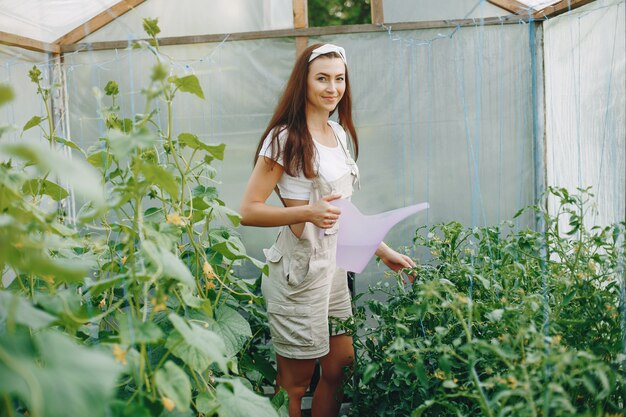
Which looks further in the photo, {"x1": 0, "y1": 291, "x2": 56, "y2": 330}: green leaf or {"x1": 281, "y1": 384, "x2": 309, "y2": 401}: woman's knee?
{"x1": 281, "y1": 384, "x2": 309, "y2": 401}: woman's knee

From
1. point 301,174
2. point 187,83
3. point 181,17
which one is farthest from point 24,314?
point 181,17

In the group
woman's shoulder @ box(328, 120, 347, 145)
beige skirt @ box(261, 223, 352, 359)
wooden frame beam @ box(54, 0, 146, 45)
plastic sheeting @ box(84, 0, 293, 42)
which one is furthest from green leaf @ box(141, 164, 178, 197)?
wooden frame beam @ box(54, 0, 146, 45)

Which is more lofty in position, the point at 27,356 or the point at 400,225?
the point at 27,356

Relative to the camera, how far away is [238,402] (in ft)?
3.58

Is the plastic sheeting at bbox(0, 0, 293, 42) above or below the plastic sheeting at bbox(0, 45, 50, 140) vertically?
above

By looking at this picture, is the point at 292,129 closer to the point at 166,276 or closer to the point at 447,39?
the point at 166,276

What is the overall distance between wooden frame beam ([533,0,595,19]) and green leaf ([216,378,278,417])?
2.03 metres

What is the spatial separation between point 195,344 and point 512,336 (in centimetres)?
67

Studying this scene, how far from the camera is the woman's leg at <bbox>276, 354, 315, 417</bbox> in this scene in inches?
75.2

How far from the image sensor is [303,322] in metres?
1.86

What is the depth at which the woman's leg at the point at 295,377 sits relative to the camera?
1910 mm

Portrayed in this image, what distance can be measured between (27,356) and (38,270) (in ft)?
0.47

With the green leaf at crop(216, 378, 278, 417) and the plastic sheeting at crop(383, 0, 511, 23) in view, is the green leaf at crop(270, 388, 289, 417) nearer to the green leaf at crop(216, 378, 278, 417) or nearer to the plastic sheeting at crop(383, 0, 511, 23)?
the green leaf at crop(216, 378, 278, 417)

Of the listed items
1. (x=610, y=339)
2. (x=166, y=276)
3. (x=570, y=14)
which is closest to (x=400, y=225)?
(x=570, y=14)
